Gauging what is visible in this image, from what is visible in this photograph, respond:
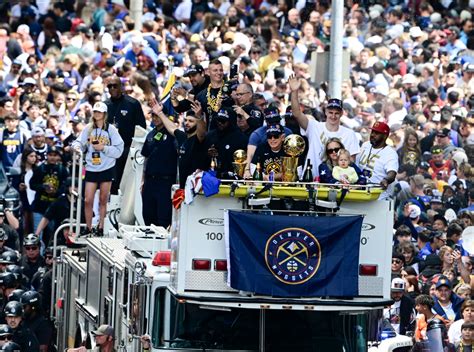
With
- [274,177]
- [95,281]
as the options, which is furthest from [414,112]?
[274,177]

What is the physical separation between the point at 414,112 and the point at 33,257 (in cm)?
779

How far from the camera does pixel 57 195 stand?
2644 cm

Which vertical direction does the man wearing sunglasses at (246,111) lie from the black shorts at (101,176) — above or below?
above

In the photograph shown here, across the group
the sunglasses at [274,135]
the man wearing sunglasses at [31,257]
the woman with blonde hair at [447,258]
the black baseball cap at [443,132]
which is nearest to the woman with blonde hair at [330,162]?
the sunglasses at [274,135]

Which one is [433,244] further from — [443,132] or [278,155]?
[278,155]

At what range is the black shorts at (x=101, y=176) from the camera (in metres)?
22.5

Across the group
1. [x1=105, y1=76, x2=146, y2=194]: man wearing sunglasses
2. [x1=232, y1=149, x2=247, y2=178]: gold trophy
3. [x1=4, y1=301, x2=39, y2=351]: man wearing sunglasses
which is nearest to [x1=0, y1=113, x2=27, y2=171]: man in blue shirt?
[x1=105, y1=76, x2=146, y2=194]: man wearing sunglasses

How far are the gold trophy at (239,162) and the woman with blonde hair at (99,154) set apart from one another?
506cm

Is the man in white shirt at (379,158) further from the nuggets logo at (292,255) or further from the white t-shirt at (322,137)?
the nuggets logo at (292,255)

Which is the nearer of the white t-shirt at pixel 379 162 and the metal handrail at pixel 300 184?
the metal handrail at pixel 300 184

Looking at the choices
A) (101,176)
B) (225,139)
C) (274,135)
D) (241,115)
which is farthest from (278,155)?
(101,176)

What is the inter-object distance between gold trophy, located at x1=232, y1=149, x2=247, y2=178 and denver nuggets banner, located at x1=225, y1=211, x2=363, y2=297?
2.40 feet

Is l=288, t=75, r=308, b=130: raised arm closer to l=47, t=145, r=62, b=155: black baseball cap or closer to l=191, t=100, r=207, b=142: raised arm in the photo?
l=191, t=100, r=207, b=142: raised arm

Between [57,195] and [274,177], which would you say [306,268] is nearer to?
[274,177]
